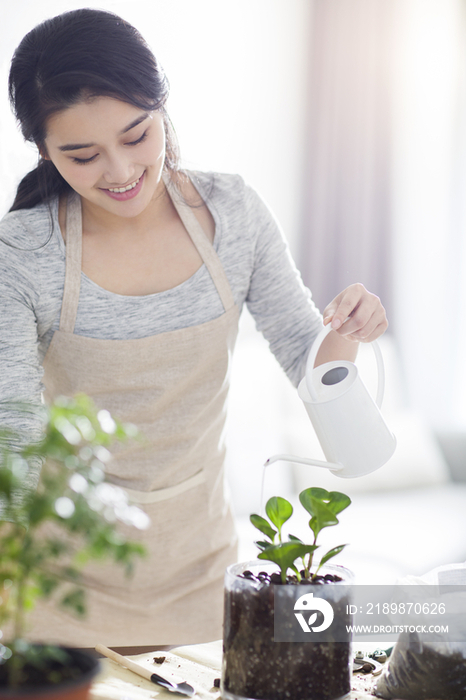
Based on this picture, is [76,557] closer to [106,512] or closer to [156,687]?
[106,512]

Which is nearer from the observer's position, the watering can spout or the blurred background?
the watering can spout

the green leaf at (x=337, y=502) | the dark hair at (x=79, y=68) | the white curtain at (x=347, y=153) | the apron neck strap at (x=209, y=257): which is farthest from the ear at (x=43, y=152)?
the white curtain at (x=347, y=153)

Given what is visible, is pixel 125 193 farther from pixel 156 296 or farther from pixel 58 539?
pixel 58 539

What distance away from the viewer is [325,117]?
389 centimetres

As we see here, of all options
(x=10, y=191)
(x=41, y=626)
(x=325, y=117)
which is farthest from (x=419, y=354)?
(x=41, y=626)

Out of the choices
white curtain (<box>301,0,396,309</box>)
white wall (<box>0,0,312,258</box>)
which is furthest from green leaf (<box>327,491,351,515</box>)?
white curtain (<box>301,0,396,309</box>)

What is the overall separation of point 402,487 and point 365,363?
0.61 m

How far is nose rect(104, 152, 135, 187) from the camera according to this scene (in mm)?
984

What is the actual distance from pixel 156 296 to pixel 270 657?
674 mm

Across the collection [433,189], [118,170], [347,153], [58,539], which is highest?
[347,153]

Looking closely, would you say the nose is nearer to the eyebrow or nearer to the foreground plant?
the eyebrow

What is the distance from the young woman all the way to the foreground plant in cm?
36

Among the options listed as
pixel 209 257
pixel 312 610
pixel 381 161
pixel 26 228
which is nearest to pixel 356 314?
pixel 209 257

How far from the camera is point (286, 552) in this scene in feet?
1.99
